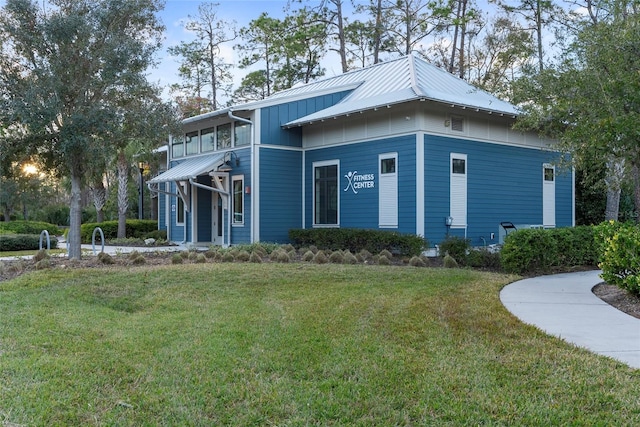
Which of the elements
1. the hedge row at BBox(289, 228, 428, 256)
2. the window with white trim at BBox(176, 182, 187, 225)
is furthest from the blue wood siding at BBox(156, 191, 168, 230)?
the hedge row at BBox(289, 228, 428, 256)

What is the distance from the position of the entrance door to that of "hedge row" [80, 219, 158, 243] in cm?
465

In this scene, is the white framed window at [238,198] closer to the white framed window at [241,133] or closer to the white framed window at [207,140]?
the white framed window at [241,133]

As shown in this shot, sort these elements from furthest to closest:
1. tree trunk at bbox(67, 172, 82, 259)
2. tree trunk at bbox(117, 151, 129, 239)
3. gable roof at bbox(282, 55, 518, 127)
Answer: tree trunk at bbox(117, 151, 129, 239)
gable roof at bbox(282, 55, 518, 127)
tree trunk at bbox(67, 172, 82, 259)

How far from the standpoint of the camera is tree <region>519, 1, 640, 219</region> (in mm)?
6988

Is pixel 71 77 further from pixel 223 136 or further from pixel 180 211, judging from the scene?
pixel 180 211

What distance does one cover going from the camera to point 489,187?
14766 millimetres

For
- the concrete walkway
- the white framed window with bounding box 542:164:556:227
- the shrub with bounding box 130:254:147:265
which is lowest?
the concrete walkway

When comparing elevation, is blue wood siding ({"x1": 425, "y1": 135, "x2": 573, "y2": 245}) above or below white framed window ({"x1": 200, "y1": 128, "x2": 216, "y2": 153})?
below

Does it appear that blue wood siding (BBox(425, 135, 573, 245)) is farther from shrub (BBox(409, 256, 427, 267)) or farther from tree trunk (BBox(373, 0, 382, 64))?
tree trunk (BBox(373, 0, 382, 64))

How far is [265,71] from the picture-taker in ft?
98.0

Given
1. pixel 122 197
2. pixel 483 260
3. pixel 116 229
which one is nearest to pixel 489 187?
pixel 483 260

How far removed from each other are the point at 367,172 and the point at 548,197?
20.1 feet

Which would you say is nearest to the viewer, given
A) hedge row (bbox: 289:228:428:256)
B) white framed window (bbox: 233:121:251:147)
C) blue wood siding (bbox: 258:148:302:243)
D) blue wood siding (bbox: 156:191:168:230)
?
hedge row (bbox: 289:228:428:256)

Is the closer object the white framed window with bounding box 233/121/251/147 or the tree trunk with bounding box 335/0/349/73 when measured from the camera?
the white framed window with bounding box 233/121/251/147
